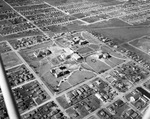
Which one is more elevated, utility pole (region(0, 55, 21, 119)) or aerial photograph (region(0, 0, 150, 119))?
utility pole (region(0, 55, 21, 119))

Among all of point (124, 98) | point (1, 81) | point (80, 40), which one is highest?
point (1, 81)

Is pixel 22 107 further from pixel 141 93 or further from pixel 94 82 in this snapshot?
pixel 141 93

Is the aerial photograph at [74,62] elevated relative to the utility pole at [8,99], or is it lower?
lower

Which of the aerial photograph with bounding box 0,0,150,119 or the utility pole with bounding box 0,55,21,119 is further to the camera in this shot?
the aerial photograph with bounding box 0,0,150,119

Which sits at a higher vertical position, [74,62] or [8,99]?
Result: [8,99]

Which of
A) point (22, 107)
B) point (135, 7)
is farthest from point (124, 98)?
point (135, 7)

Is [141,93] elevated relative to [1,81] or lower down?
lower down

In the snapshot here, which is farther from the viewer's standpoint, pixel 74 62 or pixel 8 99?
pixel 74 62

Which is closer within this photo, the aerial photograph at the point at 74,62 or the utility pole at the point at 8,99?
the utility pole at the point at 8,99
